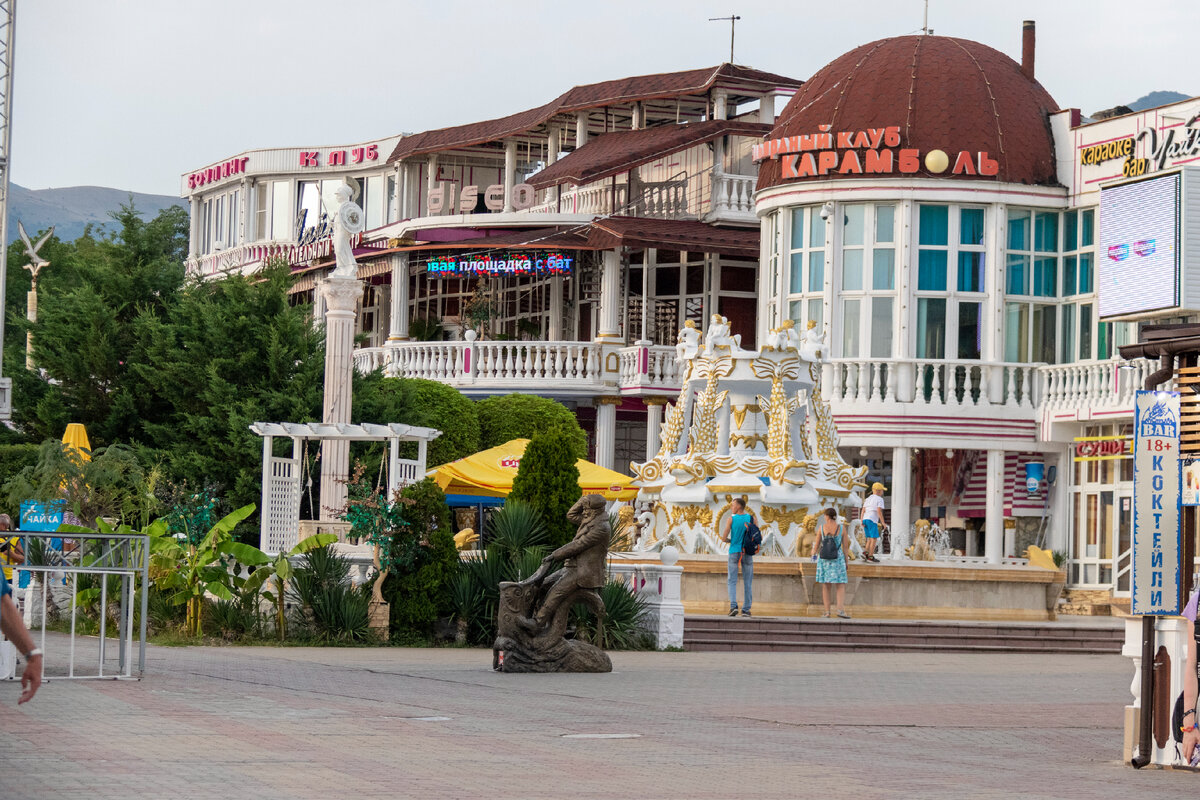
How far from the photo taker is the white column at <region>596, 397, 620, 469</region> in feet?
138

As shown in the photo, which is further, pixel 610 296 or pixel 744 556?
pixel 610 296

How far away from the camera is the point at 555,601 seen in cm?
1875

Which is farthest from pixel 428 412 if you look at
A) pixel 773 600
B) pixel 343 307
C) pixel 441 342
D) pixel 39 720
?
pixel 39 720

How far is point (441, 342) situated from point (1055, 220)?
506 inches

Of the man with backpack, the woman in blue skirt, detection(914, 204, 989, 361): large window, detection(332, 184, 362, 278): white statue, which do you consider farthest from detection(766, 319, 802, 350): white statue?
detection(914, 204, 989, 361): large window

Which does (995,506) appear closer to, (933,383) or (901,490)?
(901,490)

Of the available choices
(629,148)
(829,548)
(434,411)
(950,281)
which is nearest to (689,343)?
(829,548)

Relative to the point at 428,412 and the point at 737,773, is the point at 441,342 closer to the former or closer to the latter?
the point at 428,412

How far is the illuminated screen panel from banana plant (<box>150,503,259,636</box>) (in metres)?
17.9

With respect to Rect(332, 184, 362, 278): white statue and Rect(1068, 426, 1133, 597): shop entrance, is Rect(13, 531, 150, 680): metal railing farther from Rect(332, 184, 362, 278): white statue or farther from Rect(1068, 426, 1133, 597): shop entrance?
Rect(1068, 426, 1133, 597): shop entrance

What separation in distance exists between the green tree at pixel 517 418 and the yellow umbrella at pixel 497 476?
7.18 m

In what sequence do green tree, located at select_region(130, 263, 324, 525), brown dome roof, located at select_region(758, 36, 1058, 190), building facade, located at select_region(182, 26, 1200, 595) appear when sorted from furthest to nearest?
brown dome roof, located at select_region(758, 36, 1058, 190)
building facade, located at select_region(182, 26, 1200, 595)
green tree, located at select_region(130, 263, 324, 525)

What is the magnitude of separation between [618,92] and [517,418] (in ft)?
31.2

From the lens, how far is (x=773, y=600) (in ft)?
88.2
